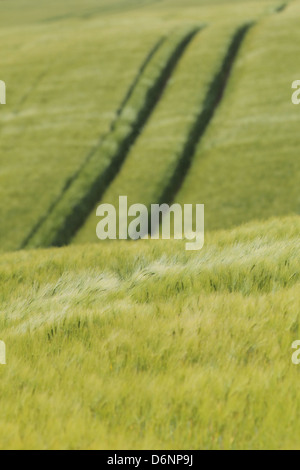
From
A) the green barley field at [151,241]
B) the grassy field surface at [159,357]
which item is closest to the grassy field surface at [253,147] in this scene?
the green barley field at [151,241]

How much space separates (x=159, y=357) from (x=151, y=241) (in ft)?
14.4

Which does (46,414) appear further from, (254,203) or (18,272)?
(254,203)

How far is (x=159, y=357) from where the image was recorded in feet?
12.5

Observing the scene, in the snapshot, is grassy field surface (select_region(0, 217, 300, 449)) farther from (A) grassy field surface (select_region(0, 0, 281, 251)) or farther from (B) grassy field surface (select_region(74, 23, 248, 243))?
(A) grassy field surface (select_region(0, 0, 281, 251))

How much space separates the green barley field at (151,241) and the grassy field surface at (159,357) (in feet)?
0.05

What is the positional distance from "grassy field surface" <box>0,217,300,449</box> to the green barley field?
15mm

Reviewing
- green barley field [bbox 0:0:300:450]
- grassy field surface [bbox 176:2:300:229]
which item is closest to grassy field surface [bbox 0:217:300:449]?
green barley field [bbox 0:0:300:450]

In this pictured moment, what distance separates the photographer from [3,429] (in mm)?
3047

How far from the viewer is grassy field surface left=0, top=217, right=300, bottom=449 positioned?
3.06 m

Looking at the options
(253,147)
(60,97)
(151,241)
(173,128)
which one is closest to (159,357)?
(151,241)

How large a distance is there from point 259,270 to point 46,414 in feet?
9.74

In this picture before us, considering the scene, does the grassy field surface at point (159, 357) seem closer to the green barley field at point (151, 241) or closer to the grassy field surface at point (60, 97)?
the green barley field at point (151, 241)

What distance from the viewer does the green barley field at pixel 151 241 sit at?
128 inches

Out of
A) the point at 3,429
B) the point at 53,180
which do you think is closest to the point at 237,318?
the point at 3,429
